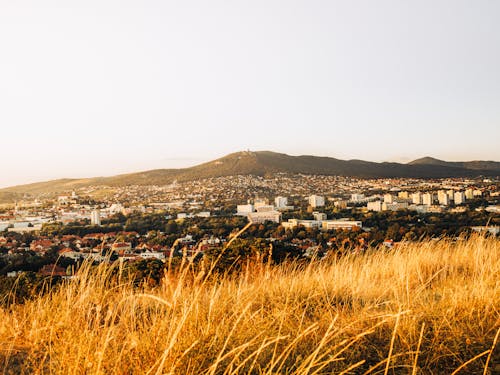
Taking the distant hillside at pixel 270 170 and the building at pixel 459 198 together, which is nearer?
the building at pixel 459 198

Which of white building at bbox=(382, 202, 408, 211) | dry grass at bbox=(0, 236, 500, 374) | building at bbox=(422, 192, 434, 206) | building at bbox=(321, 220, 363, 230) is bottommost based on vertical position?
building at bbox=(321, 220, 363, 230)

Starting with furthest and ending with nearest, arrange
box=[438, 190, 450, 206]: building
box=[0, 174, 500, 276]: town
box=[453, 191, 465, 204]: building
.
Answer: box=[438, 190, 450, 206]: building → box=[453, 191, 465, 204]: building → box=[0, 174, 500, 276]: town

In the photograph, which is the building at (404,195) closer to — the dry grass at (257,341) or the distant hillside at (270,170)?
the distant hillside at (270,170)

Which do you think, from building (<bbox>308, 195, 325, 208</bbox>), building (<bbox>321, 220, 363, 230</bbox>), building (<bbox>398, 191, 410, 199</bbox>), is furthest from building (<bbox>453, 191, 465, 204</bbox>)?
building (<bbox>308, 195, 325, 208</bbox>)

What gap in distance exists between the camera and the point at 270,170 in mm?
48000

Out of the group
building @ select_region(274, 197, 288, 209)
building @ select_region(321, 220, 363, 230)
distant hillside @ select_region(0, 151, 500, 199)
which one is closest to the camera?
building @ select_region(321, 220, 363, 230)

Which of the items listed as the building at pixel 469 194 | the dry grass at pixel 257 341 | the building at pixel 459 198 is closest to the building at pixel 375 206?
the building at pixel 459 198

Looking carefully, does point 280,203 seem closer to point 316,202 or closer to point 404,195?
point 316,202

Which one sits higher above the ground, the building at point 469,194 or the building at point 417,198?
the building at point 469,194

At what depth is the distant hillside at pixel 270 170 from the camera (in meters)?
43.2

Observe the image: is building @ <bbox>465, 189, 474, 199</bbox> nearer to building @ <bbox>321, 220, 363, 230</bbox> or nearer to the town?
the town

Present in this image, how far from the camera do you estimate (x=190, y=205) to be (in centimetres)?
3762

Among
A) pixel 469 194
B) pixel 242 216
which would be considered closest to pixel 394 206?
pixel 469 194

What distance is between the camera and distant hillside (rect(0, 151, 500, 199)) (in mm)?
→ 43219
